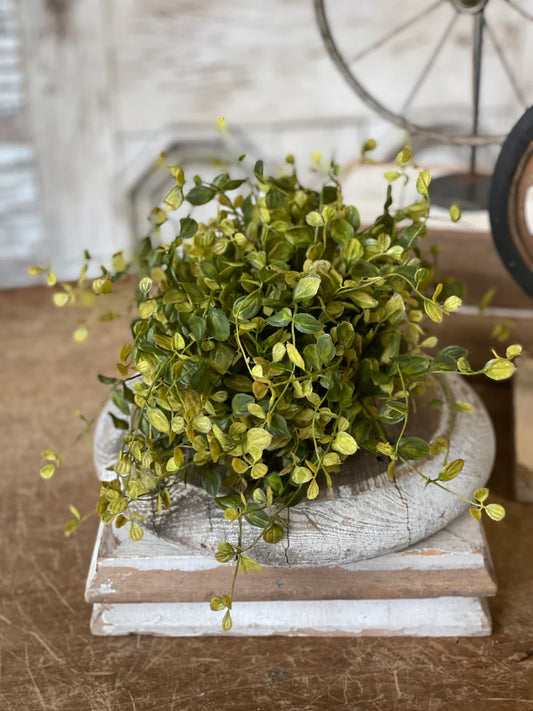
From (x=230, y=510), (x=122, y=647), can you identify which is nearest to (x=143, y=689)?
(x=122, y=647)

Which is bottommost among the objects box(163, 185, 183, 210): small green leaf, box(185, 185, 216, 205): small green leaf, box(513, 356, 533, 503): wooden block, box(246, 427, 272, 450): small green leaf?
box(513, 356, 533, 503): wooden block

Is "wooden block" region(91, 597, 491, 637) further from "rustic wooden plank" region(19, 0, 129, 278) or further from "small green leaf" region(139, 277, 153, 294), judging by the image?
"rustic wooden plank" region(19, 0, 129, 278)

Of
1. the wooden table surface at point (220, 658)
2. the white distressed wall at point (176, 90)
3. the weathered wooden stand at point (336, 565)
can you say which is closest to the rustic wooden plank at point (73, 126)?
the white distressed wall at point (176, 90)

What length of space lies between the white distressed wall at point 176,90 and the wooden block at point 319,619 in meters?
1.25

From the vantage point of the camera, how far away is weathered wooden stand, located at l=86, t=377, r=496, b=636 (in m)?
0.62

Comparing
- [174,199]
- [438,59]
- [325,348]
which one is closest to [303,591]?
[325,348]

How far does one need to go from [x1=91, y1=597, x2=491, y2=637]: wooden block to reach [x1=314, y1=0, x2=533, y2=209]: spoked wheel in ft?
3.55

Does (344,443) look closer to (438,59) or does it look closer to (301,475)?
(301,475)

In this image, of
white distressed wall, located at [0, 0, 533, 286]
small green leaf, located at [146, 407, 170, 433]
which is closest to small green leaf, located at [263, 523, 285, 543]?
small green leaf, located at [146, 407, 170, 433]

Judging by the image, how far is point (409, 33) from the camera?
5.24ft

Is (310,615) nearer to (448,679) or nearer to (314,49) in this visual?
(448,679)

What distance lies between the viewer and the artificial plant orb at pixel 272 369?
57cm

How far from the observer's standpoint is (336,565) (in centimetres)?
64

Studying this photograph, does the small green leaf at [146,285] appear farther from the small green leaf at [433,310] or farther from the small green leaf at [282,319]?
the small green leaf at [433,310]
